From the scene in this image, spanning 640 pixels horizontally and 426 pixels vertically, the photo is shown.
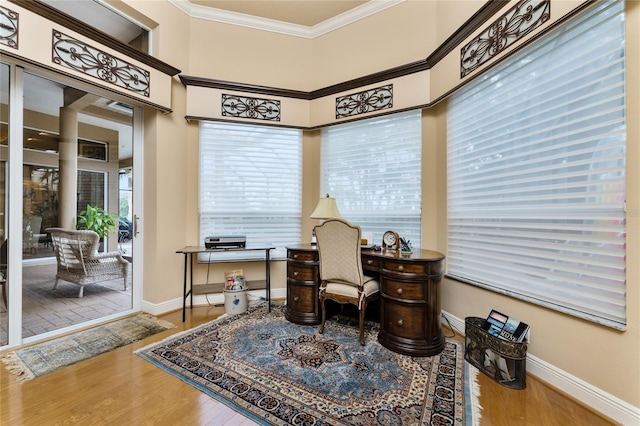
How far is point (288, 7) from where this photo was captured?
3326 mm

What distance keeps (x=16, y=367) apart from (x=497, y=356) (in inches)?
138

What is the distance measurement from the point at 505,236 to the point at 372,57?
8.57ft

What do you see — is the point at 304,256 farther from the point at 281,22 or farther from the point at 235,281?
the point at 281,22

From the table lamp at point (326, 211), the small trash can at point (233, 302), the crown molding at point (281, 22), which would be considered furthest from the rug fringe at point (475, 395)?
the crown molding at point (281, 22)

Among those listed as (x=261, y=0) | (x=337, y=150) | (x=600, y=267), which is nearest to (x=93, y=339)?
(x=337, y=150)

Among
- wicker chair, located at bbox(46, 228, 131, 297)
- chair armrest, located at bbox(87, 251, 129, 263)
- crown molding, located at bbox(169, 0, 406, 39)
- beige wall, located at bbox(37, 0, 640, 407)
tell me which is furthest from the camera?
crown molding, located at bbox(169, 0, 406, 39)

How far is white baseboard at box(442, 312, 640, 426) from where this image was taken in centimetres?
142

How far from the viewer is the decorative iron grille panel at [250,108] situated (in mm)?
3283

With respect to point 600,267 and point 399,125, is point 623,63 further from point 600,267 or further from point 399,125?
point 399,125

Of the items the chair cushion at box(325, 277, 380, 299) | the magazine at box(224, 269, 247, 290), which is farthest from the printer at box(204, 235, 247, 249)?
the chair cushion at box(325, 277, 380, 299)

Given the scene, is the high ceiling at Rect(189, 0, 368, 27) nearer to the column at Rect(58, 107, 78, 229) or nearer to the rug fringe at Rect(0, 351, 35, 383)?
the column at Rect(58, 107, 78, 229)

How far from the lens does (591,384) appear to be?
1.56 meters

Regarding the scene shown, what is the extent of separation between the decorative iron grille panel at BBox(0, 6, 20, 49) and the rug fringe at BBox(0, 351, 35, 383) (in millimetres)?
2366

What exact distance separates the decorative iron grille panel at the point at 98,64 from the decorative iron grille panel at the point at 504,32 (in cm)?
317
